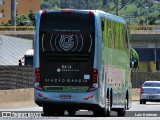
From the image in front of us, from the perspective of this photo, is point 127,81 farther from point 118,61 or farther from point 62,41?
point 62,41

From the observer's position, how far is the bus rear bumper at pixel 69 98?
2833 cm

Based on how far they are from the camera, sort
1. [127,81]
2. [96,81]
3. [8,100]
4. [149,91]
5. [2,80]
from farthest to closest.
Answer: [149,91]
[2,80]
[8,100]
[127,81]
[96,81]

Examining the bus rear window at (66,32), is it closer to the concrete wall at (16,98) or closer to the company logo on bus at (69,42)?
the company logo on bus at (69,42)

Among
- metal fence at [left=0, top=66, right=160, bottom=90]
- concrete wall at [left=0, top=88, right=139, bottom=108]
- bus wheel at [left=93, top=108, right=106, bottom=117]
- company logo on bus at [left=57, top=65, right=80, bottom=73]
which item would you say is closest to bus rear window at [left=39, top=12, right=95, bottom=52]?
company logo on bus at [left=57, top=65, right=80, bottom=73]

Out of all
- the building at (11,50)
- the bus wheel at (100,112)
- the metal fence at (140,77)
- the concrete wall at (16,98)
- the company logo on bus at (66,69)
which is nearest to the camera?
the company logo on bus at (66,69)

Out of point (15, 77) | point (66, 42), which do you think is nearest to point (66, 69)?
point (66, 42)

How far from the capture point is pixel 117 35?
3178cm

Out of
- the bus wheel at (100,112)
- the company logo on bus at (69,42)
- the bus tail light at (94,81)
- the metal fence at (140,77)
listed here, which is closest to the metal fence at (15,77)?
the bus wheel at (100,112)

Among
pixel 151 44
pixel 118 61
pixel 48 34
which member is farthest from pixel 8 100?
pixel 151 44

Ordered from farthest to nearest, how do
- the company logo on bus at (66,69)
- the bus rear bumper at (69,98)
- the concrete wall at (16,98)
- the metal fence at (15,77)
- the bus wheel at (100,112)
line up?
1. the metal fence at (15,77)
2. the concrete wall at (16,98)
3. the bus wheel at (100,112)
4. the company logo on bus at (66,69)
5. the bus rear bumper at (69,98)

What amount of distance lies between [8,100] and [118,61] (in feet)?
28.6

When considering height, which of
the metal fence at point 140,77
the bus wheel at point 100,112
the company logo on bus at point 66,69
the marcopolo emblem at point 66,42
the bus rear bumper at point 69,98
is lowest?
the metal fence at point 140,77

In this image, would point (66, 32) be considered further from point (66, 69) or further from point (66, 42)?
point (66, 69)

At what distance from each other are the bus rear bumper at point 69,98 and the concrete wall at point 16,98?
9.80 metres
